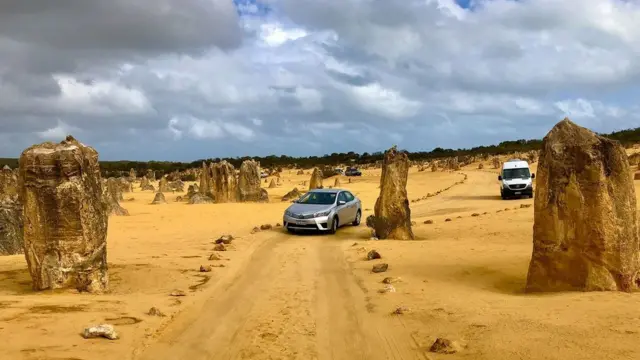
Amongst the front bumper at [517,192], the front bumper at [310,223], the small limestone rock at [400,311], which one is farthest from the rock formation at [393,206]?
the front bumper at [517,192]

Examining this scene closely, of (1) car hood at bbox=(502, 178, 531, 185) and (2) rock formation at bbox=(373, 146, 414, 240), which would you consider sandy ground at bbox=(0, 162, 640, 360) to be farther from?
(1) car hood at bbox=(502, 178, 531, 185)

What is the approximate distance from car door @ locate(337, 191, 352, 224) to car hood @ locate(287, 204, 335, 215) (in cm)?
46

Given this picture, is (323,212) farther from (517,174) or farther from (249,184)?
(517,174)

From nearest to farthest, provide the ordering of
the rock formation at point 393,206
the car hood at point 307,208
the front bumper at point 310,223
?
1. the rock formation at point 393,206
2. the front bumper at point 310,223
3. the car hood at point 307,208

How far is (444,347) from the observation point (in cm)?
641

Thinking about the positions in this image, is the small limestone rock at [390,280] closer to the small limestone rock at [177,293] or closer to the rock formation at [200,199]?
the small limestone rock at [177,293]

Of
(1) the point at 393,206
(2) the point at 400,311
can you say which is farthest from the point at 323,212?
(2) the point at 400,311

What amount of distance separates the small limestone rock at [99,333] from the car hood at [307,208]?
12.7 metres

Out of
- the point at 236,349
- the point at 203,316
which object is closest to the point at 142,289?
the point at 203,316

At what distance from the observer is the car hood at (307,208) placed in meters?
19.5

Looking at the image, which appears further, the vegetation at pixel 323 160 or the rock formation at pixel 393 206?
the vegetation at pixel 323 160

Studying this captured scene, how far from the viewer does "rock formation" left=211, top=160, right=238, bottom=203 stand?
34.5 m

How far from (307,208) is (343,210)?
1545 mm

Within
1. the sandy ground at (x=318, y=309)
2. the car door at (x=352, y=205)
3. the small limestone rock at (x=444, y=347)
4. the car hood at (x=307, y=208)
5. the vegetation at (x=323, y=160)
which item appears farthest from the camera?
the vegetation at (x=323, y=160)
